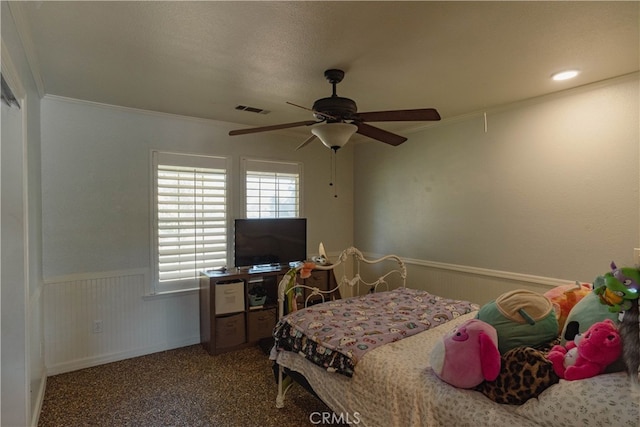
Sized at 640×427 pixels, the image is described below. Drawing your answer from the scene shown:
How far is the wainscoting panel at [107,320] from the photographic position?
3.09 meters

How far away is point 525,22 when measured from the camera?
1.87 m

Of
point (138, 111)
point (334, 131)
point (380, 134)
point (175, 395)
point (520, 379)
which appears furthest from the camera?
point (138, 111)

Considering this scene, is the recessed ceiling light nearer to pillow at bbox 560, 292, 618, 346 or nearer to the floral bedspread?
pillow at bbox 560, 292, 618, 346

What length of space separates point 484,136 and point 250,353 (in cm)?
344

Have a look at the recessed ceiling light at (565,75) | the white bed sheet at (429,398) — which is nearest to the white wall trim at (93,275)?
the white bed sheet at (429,398)

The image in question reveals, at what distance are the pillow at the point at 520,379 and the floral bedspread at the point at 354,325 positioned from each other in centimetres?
68

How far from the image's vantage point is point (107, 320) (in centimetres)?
332

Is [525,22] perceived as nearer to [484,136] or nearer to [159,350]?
[484,136]

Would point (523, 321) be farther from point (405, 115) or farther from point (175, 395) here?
point (175, 395)

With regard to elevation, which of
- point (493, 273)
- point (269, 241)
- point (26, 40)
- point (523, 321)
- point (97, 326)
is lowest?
point (97, 326)

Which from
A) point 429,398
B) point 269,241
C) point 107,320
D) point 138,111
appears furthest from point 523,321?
point 138,111

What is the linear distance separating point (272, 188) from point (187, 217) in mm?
1159

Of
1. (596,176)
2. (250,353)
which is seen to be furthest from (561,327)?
(250,353)

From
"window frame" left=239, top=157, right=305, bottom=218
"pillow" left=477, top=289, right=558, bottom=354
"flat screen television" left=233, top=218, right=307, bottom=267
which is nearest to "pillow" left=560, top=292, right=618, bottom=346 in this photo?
"pillow" left=477, top=289, right=558, bottom=354
